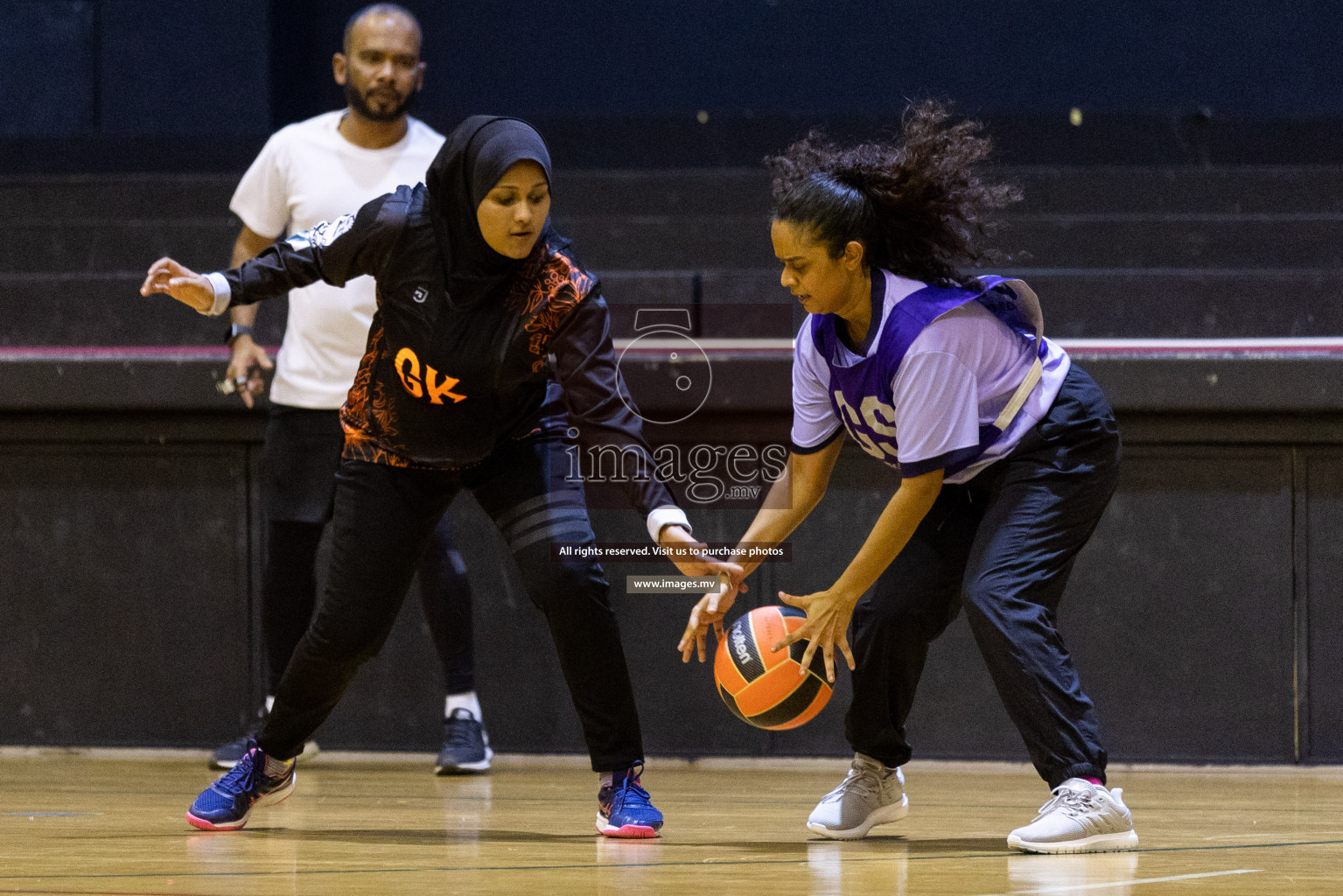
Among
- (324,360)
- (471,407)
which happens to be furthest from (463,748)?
(471,407)

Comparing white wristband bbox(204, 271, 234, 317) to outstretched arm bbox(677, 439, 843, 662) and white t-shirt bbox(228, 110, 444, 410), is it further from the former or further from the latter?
outstretched arm bbox(677, 439, 843, 662)

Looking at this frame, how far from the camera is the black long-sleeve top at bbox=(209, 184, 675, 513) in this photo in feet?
9.87

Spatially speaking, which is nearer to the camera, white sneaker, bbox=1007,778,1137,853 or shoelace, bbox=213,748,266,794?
white sneaker, bbox=1007,778,1137,853

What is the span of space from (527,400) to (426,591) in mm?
1119

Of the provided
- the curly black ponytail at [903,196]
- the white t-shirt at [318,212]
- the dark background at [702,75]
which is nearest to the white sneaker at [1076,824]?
the curly black ponytail at [903,196]

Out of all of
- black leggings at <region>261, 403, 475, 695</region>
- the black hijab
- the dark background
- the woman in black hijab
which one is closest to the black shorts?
black leggings at <region>261, 403, 475, 695</region>

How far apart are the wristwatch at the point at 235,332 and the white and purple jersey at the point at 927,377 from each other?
1.33 meters

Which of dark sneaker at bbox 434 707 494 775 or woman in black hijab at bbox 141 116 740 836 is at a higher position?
woman in black hijab at bbox 141 116 740 836

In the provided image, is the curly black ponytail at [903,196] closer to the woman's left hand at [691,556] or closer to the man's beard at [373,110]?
the woman's left hand at [691,556]

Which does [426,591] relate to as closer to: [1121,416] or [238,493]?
[238,493]

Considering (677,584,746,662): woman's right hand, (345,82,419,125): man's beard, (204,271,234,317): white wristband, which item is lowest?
(677,584,746,662): woman's right hand

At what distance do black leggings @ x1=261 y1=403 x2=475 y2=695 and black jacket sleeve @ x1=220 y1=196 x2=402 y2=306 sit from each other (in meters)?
1.02

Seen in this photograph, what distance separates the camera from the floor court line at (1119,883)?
2461 mm

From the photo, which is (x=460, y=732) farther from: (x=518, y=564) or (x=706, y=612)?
(x=706, y=612)
